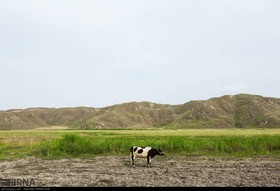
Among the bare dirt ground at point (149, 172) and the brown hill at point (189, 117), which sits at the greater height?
the brown hill at point (189, 117)

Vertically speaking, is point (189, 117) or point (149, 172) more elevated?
point (189, 117)

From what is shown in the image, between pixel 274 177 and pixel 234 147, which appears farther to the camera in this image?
pixel 234 147

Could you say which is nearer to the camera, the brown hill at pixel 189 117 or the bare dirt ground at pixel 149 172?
the bare dirt ground at pixel 149 172

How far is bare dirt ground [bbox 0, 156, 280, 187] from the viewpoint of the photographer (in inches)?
597

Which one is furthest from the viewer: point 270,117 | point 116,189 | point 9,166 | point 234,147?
point 270,117

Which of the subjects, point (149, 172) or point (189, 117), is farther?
point (189, 117)

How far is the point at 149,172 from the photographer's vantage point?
60.6 ft

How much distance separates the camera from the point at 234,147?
28484 millimetres

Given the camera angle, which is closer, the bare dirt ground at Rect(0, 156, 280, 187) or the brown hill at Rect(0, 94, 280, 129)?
the bare dirt ground at Rect(0, 156, 280, 187)

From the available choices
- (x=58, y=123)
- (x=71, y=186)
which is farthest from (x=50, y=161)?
(x=58, y=123)

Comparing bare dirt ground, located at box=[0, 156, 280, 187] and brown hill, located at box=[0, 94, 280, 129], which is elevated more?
brown hill, located at box=[0, 94, 280, 129]

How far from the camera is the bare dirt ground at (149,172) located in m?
15.2

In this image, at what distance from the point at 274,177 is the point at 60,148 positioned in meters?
18.6

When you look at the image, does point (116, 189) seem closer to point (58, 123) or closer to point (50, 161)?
point (50, 161)
